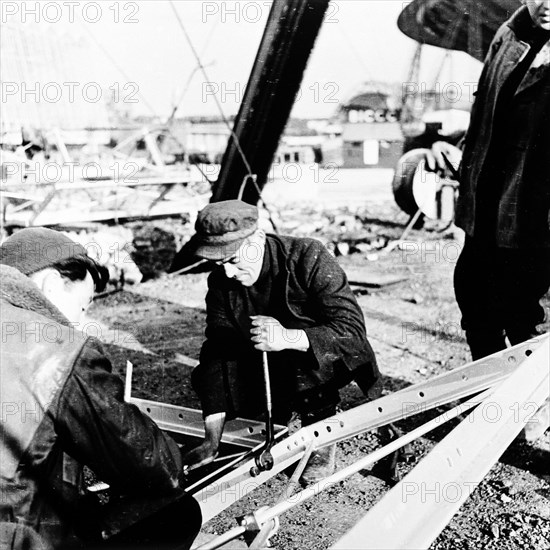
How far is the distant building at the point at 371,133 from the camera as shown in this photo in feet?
80.0

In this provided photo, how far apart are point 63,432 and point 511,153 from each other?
2.77 metres

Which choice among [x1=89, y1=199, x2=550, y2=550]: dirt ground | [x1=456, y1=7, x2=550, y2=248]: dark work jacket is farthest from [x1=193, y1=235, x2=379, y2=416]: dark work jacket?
[x1=456, y1=7, x2=550, y2=248]: dark work jacket

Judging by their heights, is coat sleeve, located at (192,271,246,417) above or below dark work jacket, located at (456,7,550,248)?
below

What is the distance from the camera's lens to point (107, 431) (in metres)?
1.41

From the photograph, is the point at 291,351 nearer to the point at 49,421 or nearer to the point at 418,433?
the point at 418,433

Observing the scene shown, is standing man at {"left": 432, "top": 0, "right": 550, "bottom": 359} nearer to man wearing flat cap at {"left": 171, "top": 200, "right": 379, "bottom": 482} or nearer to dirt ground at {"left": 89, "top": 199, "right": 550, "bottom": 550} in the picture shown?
dirt ground at {"left": 89, "top": 199, "right": 550, "bottom": 550}

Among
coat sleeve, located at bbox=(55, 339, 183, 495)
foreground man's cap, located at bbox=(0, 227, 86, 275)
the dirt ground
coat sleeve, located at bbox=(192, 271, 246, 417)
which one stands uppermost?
foreground man's cap, located at bbox=(0, 227, 86, 275)

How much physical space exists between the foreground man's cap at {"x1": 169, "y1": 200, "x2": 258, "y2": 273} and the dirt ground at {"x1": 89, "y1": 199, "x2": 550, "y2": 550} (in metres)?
1.09

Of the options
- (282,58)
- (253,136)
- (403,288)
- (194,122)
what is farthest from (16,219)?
(194,122)

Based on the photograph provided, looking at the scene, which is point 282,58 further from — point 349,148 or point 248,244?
point 349,148

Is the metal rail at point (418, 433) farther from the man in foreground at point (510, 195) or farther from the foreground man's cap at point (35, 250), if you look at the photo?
the man in foreground at point (510, 195)

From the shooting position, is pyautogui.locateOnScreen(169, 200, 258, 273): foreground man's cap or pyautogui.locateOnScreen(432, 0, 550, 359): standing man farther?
pyautogui.locateOnScreen(432, 0, 550, 359): standing man

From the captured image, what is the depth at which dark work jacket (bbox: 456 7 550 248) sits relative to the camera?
3.30 meters

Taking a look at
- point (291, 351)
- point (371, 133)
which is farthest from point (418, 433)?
point (371, 133)
